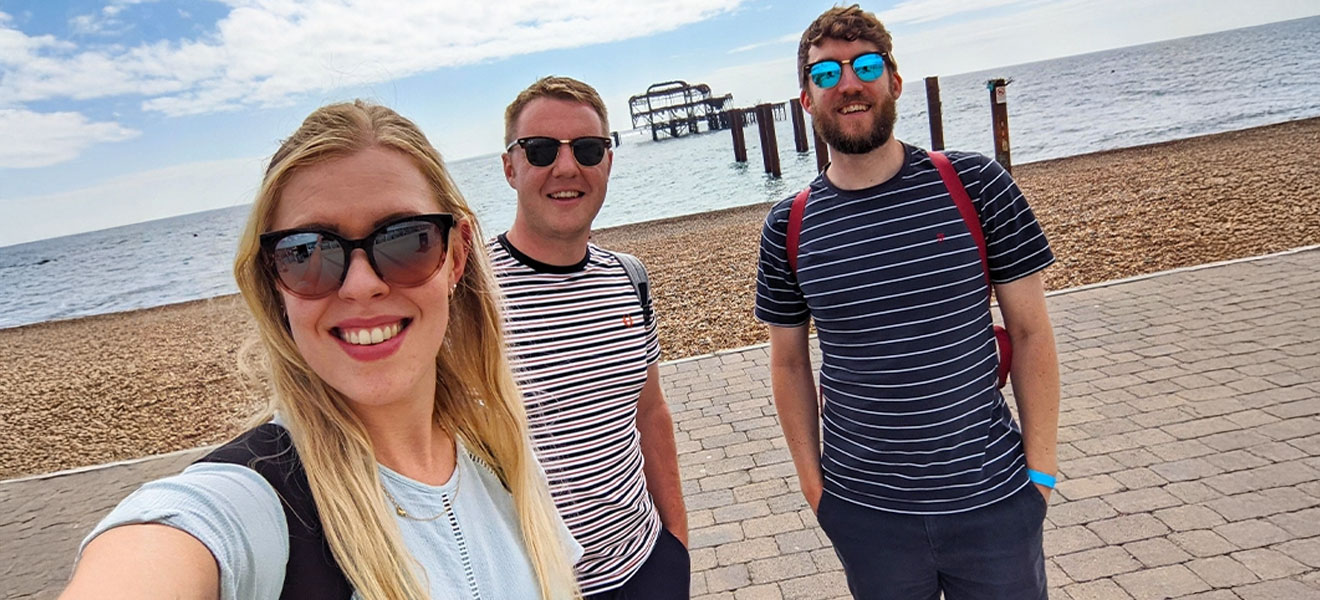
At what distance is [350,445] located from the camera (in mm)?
1184

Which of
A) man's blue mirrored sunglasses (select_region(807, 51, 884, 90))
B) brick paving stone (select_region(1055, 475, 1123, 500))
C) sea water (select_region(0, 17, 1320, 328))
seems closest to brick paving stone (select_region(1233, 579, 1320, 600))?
brick paving stone (select_region(1055, 475, 1123, 500))

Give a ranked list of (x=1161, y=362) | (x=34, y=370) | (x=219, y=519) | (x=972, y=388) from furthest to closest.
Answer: (x=34, y=370) → (x=1161, y=362) → (x=972, y=388) → (x=219, y=519)

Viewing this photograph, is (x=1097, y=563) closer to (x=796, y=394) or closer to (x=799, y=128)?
(x=796, y=394)

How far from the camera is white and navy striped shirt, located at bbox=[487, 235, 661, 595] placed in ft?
6.74

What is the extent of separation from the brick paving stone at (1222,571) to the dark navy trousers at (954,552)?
1.38 meters

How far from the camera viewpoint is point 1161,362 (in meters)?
5.38

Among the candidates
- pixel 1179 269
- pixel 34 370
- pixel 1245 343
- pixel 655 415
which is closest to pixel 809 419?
pixel 655 415

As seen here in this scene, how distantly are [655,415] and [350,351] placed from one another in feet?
4.89

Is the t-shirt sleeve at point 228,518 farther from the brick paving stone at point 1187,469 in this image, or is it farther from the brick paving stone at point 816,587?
the brick paving stone at point 1187,469

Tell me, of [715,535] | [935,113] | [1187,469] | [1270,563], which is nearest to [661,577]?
[715,535]

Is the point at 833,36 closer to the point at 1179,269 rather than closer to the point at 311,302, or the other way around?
the point at 311,302

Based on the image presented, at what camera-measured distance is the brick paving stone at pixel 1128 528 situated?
11.1 feet

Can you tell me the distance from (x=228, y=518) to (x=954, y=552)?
189cm

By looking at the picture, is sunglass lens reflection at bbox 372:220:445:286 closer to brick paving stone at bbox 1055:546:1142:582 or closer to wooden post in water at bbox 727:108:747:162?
brick paving stone at bbox 1055:546:1142:582
